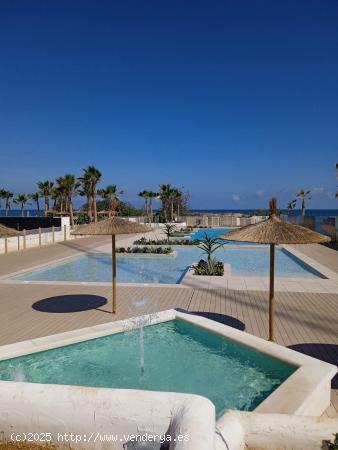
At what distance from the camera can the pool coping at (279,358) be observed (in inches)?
147

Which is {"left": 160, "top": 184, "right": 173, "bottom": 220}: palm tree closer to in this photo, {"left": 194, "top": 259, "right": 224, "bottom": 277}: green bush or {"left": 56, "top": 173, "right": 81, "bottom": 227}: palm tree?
{"left": 56, "top": 173, "right": 81, "bottom": 227}: palm tree

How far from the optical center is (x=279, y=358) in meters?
4.77

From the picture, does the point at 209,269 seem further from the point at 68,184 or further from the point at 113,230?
the point at 68,184

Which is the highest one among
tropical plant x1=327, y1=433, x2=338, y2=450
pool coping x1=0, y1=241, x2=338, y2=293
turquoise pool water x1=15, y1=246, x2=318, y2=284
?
tropical plant x1=327, y1=433, x2=338, y2=450

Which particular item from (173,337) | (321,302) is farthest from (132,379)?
(321,302)

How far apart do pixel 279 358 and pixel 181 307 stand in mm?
3667

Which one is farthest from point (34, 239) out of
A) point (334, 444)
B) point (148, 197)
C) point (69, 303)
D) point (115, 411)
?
point (148, 197)

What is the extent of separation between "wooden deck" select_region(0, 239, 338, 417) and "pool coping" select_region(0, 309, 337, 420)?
1.31 ft

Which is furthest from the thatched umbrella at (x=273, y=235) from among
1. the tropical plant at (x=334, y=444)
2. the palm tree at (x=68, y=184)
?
the palm tree at (x=68, y=184)

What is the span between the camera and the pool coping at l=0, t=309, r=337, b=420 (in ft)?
12.2

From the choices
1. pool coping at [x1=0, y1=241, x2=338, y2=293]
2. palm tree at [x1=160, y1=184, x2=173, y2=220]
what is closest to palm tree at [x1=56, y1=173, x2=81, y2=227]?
palm tree at [x1=160, y1=184, x2=173, y2=220]

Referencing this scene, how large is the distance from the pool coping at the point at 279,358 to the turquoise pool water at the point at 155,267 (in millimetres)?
6273

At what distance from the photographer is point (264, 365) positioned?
4.94 m

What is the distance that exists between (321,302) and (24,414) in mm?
7198
